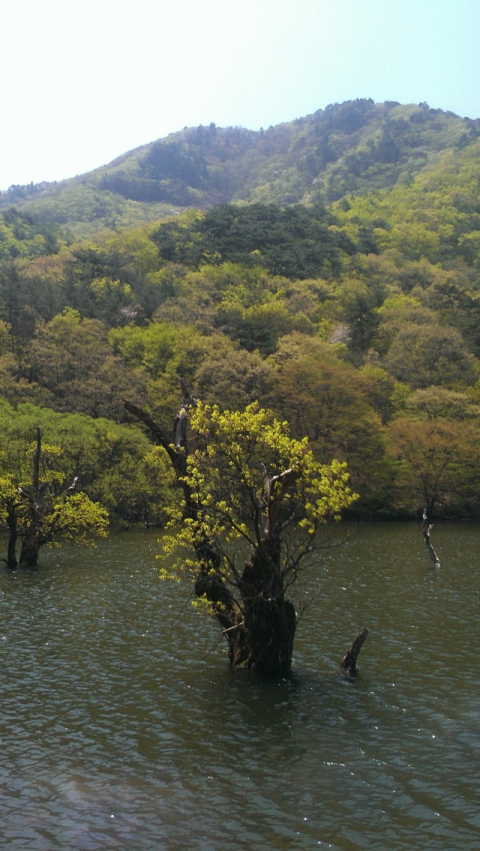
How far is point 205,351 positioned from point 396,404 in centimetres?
2122

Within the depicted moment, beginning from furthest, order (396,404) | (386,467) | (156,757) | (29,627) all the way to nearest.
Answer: (396,404) → (386,467) → (29,627) → (156,757)

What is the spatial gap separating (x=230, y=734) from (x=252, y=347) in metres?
69.2

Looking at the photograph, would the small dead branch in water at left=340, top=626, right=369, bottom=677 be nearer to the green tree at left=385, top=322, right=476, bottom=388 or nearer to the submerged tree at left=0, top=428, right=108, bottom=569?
the submerged tree at left=0, top=428, right=108, bottom=569

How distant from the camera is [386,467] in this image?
227 feet

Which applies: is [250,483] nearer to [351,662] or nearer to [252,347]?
[351,662]

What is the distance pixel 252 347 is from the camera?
83125 mm

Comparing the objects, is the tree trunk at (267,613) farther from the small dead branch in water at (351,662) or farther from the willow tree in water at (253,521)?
the small dead branch in water at (351,662)

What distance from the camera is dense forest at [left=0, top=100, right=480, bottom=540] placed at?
201 feet

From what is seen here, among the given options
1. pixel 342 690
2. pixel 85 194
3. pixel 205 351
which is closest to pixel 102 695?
pixel 342 690

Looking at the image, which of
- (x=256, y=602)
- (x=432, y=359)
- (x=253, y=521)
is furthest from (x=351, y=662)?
(x=432, y=359)

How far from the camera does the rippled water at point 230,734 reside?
11.9m

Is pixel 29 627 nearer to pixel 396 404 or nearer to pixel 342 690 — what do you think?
pixel 342 690

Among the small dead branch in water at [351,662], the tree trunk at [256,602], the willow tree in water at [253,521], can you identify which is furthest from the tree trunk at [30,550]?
the small dead branch in water at [351,662]

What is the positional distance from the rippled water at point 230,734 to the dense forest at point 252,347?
19452mm
